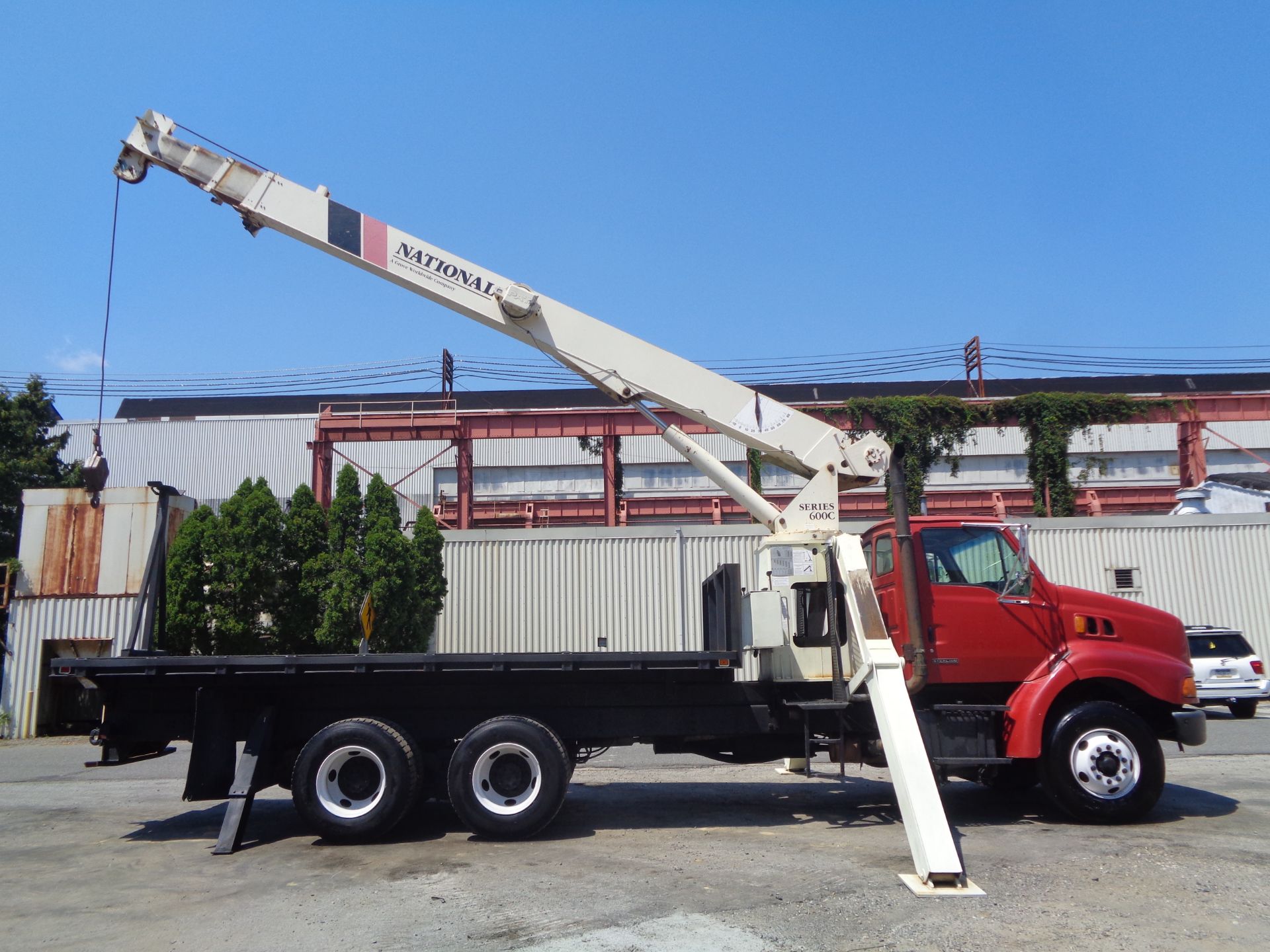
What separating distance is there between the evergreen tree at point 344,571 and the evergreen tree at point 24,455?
35.5ft

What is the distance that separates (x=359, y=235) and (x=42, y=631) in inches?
588

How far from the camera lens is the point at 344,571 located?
63.8ft

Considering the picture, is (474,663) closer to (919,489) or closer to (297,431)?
(919,489)

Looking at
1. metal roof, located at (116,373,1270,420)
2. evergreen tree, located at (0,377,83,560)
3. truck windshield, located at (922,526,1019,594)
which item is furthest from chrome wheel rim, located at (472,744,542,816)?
metal roof, located at (116,373,1270,420)

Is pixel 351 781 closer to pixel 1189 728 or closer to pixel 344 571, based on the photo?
pixel 1189 728

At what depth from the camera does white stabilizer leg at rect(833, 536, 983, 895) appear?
20.2ft

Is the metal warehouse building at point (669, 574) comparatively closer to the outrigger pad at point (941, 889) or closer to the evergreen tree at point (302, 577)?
the evergreen tree at point (302, 577)

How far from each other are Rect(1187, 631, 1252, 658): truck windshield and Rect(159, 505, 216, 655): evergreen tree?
63.9 ft

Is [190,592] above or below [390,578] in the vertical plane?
below

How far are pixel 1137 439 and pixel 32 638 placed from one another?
138 ft

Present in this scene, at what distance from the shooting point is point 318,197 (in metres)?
9.56

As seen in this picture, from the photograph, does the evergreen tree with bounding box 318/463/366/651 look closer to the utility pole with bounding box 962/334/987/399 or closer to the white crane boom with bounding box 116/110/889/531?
the white crane boom with bounding box 116/110/889/531

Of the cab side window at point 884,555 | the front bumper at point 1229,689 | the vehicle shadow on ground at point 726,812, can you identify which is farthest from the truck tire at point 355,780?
the front bumper at point 1229,689

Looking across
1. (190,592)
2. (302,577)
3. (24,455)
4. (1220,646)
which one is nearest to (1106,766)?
(1220,646)
